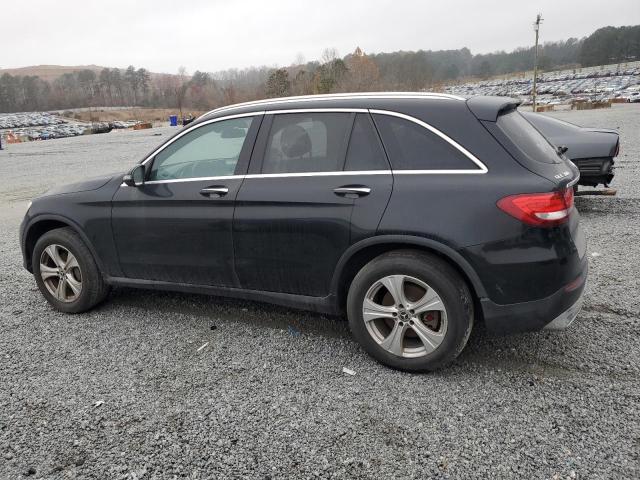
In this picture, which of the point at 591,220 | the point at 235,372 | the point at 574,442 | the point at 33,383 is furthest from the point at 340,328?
the point at 591,220

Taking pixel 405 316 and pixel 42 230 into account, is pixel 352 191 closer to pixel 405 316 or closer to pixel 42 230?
pixel 405 316

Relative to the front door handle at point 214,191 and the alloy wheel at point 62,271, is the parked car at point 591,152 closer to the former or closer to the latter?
the front door handle at point 214,191

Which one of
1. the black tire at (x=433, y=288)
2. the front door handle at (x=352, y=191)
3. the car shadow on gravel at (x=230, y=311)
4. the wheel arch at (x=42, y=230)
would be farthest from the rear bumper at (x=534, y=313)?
the wheel arch at (x=42, y=230)

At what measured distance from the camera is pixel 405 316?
3.33 meters

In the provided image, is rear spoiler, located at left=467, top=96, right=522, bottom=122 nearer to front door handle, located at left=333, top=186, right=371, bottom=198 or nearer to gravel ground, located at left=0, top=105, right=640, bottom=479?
front door handle, located at left=333, top=186, right=371, bottom=198

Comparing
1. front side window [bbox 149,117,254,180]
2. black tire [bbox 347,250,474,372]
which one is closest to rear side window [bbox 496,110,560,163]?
black tire [bbox 347,250,474,372]

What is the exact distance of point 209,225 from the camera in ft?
12.8

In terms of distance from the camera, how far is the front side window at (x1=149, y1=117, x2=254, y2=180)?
13.0 ft

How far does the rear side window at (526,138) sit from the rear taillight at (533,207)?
31cm

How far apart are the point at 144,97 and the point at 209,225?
18783cm

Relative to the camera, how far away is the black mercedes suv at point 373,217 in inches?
121

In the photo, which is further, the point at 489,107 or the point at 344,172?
the point at 344,172

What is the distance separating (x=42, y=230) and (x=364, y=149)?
10.7 ft

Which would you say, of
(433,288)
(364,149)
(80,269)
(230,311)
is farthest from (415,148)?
(80,269)
